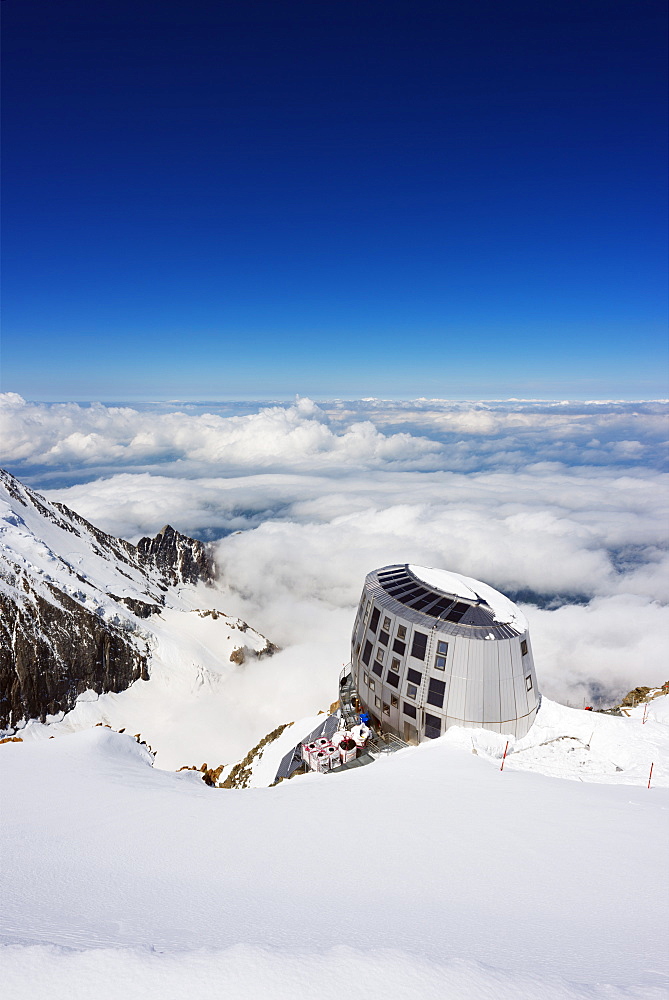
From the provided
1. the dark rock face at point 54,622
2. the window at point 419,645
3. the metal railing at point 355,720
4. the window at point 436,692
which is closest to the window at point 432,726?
the window at point 436,692

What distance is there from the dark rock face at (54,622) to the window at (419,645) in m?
116

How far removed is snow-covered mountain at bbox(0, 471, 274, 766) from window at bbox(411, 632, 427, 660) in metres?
87.9

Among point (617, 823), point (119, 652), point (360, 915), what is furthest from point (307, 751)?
point (119, 652)

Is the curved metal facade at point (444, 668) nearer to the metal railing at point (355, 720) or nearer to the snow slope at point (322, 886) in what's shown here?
the metal railing at point (355, 720)

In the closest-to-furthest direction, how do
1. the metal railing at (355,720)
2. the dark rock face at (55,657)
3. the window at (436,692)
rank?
1. the window at (436,692)
2. the metal railing at (355,720)
3. the dark rock face at (55,657)

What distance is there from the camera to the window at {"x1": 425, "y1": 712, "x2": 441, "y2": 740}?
3319 centimetres

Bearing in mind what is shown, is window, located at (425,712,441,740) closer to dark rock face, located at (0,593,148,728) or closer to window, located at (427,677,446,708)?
window, located at (427,677,446,708)

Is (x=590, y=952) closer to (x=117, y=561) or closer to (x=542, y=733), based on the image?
(x=542, y=733)

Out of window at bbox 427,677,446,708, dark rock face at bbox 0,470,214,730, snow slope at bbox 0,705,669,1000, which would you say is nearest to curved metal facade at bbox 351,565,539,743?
window at bbox 427,677,446,708

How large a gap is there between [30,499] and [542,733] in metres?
195

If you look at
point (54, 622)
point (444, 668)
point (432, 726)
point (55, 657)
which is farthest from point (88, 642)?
point (444, 668)

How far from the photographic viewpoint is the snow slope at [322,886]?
552 centimetres

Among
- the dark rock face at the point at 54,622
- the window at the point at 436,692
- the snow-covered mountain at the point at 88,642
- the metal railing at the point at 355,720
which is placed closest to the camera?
the window at the point at 436,692

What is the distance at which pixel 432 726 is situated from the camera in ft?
110
